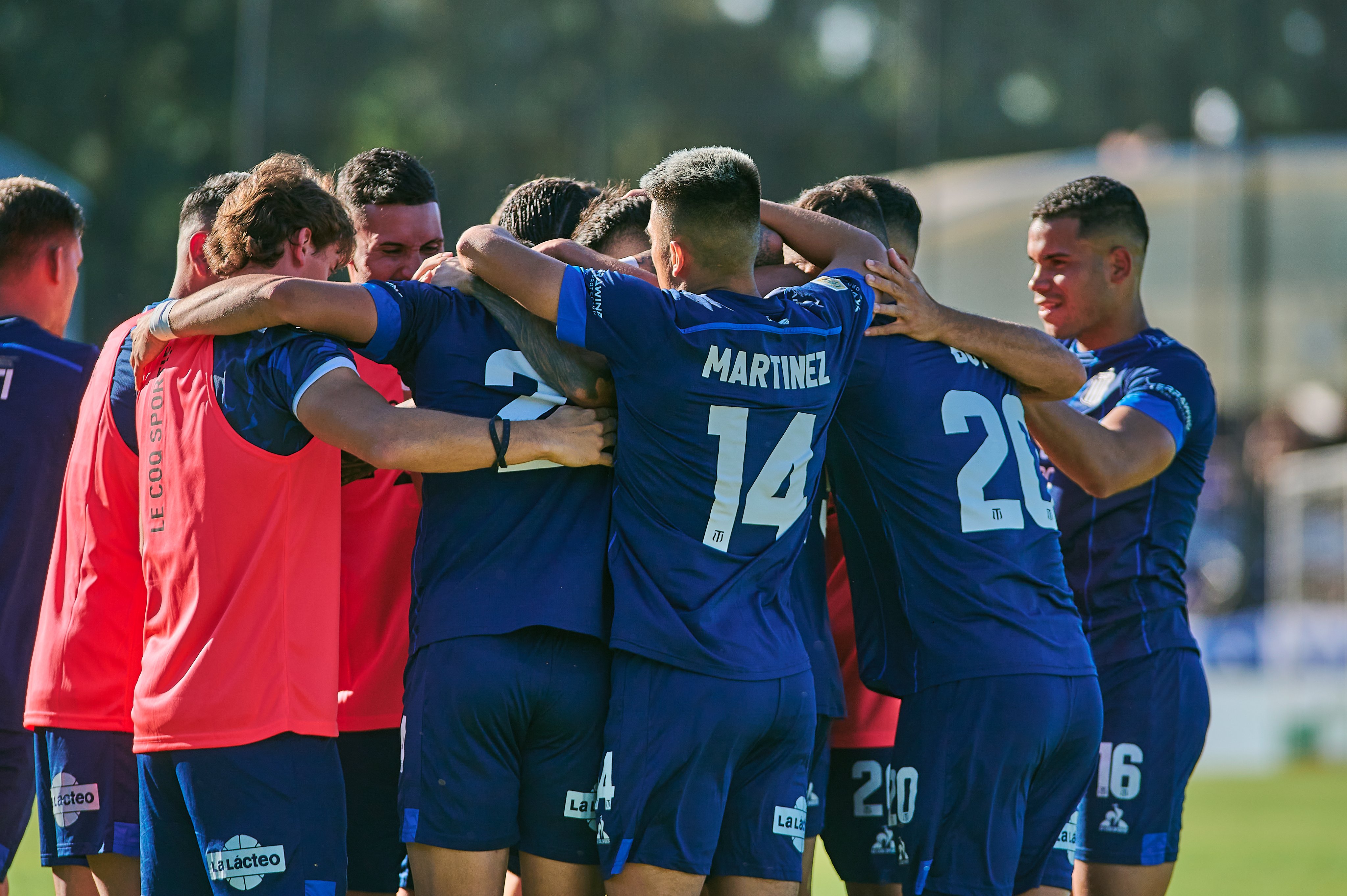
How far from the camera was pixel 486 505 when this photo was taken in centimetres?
367

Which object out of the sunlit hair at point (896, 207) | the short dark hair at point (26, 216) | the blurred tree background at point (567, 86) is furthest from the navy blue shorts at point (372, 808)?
the blurred tree background at point (567, 86)

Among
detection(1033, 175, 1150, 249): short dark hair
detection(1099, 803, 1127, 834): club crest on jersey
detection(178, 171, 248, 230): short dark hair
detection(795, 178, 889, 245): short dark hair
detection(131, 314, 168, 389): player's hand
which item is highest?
detection(1033, 175, 1150, 249): short dark hair

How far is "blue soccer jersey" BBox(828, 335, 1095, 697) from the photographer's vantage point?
4.03 metres

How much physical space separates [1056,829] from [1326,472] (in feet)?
50.1

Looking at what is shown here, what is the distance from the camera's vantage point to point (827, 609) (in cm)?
455

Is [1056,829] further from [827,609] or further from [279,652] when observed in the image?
[279,652]

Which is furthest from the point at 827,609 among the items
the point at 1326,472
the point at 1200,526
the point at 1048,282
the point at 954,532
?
the point at 1200,526

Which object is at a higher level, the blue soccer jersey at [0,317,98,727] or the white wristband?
the white wristband

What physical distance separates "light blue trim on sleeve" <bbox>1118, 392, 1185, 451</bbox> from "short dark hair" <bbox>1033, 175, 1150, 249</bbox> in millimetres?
705

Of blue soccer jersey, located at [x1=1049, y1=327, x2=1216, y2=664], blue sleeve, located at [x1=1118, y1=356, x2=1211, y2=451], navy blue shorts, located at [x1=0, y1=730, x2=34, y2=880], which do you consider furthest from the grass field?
blue sleeve, located at [x1=1118, y1=356, x2=1211, y2=451]

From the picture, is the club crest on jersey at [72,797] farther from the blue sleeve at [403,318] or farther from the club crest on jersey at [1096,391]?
the club crest on jersey at [1096,391]

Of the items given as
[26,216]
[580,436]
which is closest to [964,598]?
[580,436]

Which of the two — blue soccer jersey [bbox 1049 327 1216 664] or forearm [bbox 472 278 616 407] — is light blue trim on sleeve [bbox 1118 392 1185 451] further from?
forearm [bbox 472 278 616 407]

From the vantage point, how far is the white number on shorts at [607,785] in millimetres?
3504
